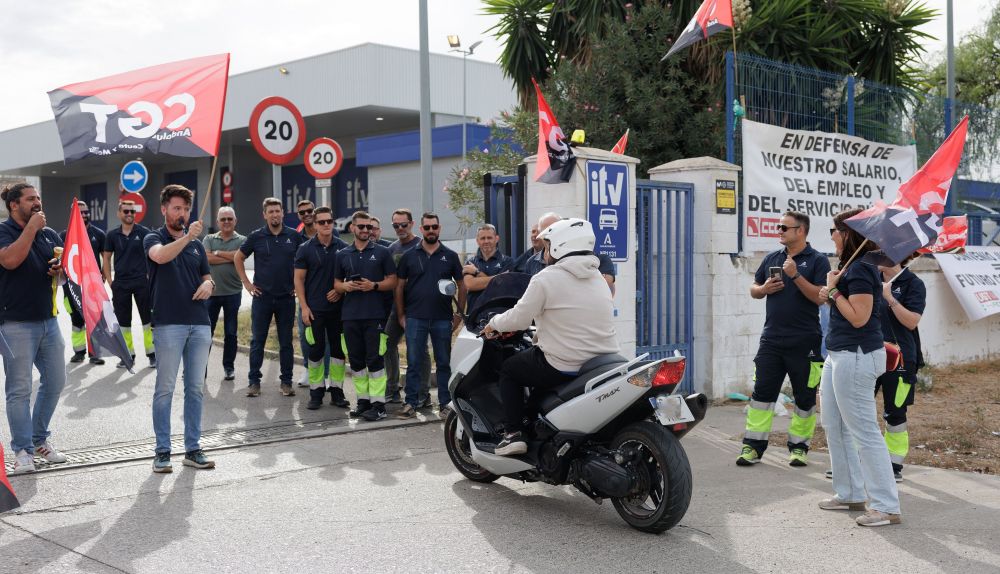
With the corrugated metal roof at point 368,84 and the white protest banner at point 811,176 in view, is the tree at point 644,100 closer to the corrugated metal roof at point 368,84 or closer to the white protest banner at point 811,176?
the white protest banner at point 811,176

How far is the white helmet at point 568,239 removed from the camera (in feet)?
19.0

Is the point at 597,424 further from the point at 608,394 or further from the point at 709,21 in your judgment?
the point at 709,21

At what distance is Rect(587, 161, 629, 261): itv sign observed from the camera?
30.3 ft

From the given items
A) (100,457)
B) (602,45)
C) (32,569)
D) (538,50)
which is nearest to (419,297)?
(100,457)

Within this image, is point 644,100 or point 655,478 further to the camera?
point 644,100

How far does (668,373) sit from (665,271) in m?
4.90

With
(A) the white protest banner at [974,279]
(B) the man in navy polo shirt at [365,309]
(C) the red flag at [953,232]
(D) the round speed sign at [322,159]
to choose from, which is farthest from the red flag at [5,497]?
(A) the white protest banner at [974,279]

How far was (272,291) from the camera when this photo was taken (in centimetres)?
1022

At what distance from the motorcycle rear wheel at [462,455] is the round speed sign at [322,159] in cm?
585

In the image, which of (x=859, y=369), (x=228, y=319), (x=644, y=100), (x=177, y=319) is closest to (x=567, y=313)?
(x=859, y=369)

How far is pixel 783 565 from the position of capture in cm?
492

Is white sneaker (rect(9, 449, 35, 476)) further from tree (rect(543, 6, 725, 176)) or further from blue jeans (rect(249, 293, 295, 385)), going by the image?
tree (rect(543, 6, 725, 176))

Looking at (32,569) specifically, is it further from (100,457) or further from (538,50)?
(538,50)

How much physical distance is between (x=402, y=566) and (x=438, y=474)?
2.17 meters
